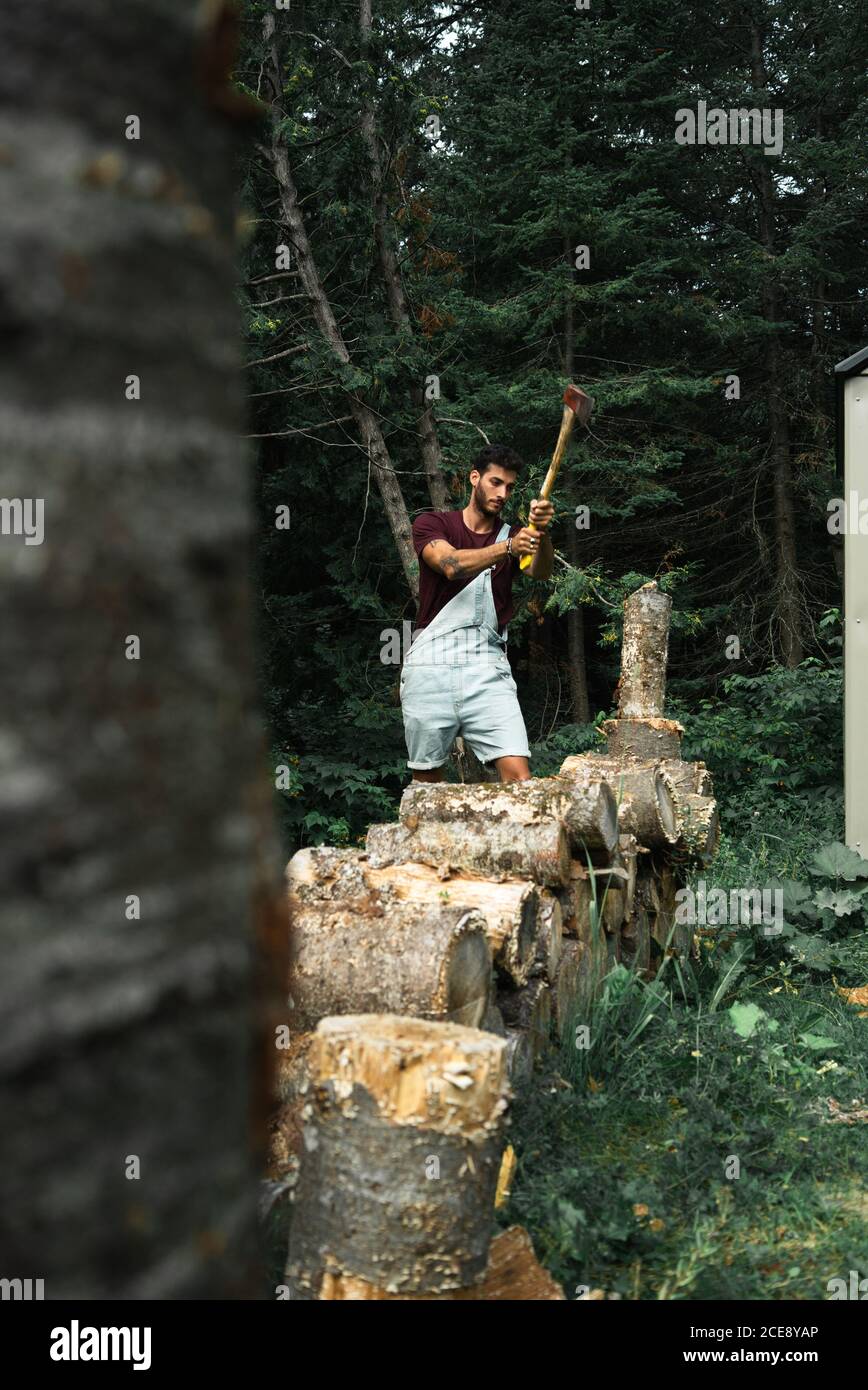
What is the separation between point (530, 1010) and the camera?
10.6ft

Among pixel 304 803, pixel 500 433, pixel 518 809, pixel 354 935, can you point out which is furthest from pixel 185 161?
pixel 500 433

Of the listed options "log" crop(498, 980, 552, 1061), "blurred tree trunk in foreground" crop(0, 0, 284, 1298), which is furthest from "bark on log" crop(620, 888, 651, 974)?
"blurred tree trunk in foreground" crop(0, 0, 284, 1298)

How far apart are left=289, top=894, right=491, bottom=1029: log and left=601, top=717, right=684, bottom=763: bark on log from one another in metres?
3.85

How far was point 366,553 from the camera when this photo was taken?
35.3ft

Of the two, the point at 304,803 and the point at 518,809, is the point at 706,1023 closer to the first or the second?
the point at 518,809

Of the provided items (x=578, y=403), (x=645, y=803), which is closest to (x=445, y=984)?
(x=645, y=803)

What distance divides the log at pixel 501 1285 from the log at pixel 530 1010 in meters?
1.03

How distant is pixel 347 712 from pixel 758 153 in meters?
8.58

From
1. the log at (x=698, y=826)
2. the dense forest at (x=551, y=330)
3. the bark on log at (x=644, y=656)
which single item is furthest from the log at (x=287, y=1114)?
the dense forest at (x=551, y=330)

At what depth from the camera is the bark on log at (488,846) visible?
3648 mm

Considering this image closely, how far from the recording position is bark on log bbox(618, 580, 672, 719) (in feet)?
22.3

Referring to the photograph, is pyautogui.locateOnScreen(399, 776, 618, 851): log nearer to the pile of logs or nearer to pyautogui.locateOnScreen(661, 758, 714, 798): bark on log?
the pile of logs

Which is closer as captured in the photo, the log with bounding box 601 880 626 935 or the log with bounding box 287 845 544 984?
the log with bounding box 287 845 544 984

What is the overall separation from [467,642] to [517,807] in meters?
1.24
